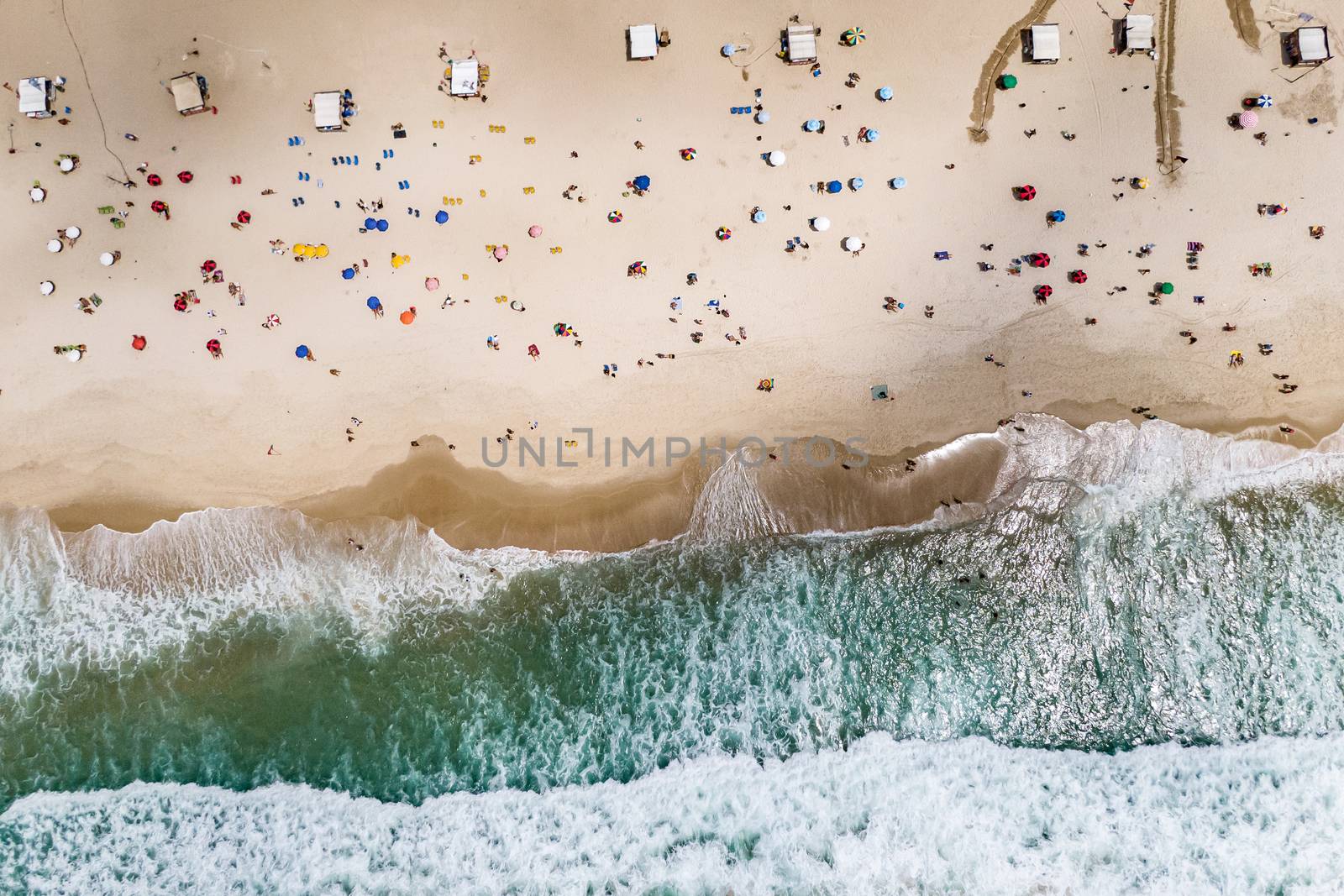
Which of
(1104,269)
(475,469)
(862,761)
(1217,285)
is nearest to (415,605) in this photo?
(475,469)

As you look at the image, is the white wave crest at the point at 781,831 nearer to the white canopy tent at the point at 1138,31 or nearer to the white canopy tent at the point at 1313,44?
the white canopy tent at the point at 1313,44

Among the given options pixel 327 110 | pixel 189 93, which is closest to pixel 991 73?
pixel 327 110

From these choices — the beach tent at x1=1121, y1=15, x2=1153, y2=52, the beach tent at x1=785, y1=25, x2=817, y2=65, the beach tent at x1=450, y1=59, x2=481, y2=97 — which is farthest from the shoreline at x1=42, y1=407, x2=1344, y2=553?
the beach tent at x1=785, y1=25, x2=817, y2=65

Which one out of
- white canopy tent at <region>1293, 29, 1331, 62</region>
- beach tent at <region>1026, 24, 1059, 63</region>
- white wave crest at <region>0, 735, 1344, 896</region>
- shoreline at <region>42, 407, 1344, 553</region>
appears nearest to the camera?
white wave crest at <region>0, 735, 1344, 896</region>

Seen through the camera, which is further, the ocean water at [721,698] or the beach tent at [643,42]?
the beach tent at [643,42]

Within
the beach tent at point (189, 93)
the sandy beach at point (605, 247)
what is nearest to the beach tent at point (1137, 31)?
the sandy beach at point (605, 247)

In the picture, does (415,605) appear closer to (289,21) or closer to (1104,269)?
(289,21)

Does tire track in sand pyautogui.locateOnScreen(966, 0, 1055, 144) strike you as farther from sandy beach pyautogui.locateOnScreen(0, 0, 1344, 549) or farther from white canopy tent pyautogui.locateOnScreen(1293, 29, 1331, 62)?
white canopy tent pyautogui.locateOnScreen(1293, 29, 1331, 62)
